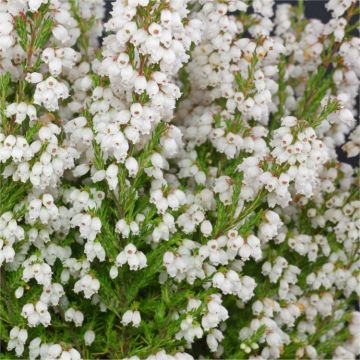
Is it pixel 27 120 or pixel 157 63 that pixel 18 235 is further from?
pixel 157 63

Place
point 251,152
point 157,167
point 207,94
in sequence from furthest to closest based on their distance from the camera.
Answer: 1. point 207,94
2. point 251,152
3. point 157,167

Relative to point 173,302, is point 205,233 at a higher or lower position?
higher

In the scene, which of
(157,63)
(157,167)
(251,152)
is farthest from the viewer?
(251,152)

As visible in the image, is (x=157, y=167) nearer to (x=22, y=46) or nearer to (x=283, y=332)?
(x=22, y=46)

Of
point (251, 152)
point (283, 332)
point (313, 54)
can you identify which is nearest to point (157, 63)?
point (251, 152)

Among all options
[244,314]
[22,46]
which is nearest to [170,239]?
[244,314]

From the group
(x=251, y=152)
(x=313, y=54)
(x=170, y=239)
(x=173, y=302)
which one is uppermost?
(x=313, y=54)

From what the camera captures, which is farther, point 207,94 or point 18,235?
point 207,94
